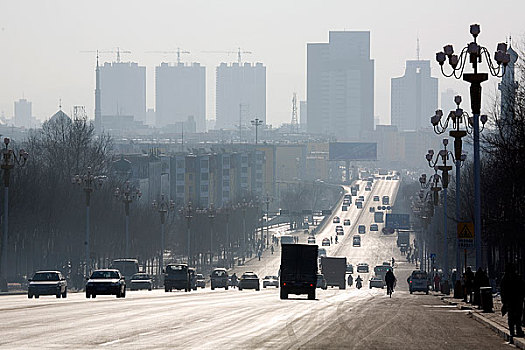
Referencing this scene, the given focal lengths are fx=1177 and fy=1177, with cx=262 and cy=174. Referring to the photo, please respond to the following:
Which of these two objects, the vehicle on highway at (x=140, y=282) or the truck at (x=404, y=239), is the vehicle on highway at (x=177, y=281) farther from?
the truck at (x=404, y=239)

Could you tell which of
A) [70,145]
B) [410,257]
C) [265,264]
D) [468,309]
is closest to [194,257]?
[265,264]

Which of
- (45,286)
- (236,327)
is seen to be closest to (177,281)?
(45,286)

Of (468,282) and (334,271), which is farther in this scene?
(334,271)

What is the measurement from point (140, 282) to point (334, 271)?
2555cm

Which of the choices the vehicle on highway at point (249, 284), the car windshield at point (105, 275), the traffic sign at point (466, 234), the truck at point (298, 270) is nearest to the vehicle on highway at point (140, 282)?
the vehicle on highway at point (249, 284)

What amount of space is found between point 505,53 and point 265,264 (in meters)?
115

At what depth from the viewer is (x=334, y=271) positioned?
112 meters

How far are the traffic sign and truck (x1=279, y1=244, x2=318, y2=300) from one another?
44.1 ft

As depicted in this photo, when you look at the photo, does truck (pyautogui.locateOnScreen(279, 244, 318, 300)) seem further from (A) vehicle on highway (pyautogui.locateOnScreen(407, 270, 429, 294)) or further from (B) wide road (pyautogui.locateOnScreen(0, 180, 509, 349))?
(A) vehicle on highway (pyautogui.locateOnScreen(407, 270, 429, 294))

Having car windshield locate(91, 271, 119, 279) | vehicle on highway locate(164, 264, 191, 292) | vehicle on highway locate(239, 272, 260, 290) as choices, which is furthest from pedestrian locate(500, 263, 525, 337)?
vehicle on highway locate(239, 272, 260, 290)

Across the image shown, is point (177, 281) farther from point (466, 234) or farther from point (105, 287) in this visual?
point (466, 234)

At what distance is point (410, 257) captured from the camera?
173 metres

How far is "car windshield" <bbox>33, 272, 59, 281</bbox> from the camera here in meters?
62.5

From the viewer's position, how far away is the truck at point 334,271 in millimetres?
110938
